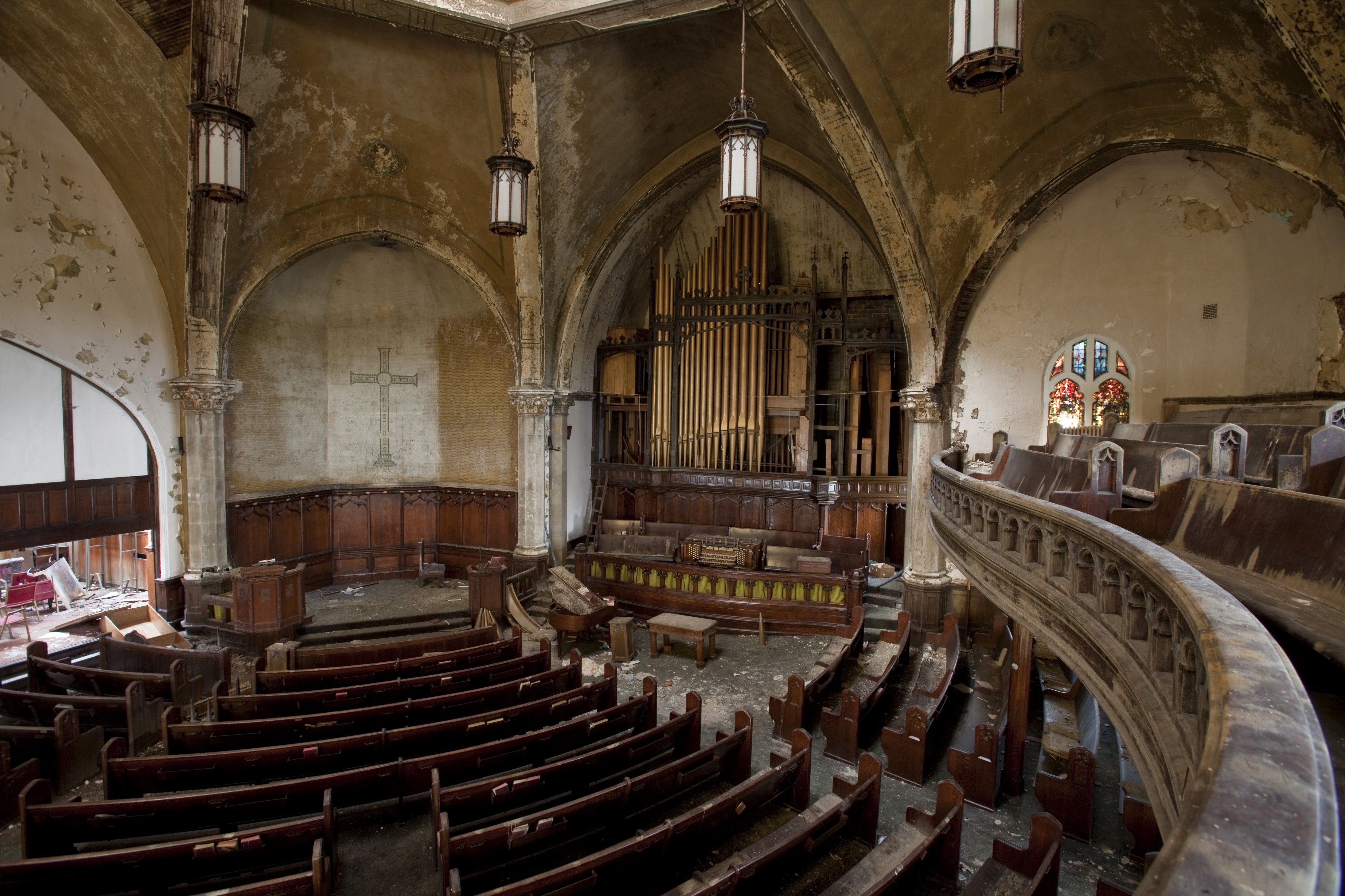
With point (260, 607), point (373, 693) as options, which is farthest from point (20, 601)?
point (373, 693)

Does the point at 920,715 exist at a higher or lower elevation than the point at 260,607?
higher

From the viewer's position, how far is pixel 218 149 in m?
5.94

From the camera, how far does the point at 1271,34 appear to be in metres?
4.75

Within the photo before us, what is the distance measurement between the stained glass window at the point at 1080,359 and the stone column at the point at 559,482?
25.7 feet

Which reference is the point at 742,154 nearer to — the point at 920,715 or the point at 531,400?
the point at 920,715

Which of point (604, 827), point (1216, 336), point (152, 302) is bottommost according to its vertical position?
point (604, 827)

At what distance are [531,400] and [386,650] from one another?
537cm

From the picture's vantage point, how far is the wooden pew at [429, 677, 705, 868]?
3891mm

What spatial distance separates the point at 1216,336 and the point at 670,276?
8251 mm

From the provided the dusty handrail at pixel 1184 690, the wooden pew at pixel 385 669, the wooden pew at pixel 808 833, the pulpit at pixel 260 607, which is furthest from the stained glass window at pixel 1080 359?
the pulpit at pixel 260 607

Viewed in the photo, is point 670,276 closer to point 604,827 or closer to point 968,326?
point 968,326

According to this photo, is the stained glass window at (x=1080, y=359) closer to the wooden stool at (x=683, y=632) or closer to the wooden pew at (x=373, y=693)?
the wooden stool at (x=683, y=632)

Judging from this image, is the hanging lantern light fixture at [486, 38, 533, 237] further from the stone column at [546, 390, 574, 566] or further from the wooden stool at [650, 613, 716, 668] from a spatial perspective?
the wooden stool at [650, 613, 716, 668]

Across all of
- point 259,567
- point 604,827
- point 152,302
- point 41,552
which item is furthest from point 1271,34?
point 41,552
